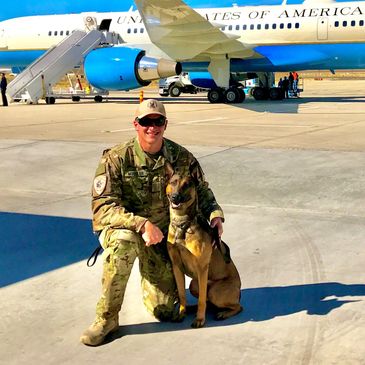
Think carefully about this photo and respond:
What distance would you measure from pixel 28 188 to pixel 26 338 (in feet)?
13.4

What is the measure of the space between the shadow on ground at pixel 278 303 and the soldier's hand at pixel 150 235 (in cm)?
60

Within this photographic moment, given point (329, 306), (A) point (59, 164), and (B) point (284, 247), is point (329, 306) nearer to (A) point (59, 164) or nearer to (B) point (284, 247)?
(B) point (284, 247)

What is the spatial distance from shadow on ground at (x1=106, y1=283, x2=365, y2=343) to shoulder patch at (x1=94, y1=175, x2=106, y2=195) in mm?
806

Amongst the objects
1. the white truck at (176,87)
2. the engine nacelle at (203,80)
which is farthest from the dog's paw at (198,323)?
the white truck at (176,87)

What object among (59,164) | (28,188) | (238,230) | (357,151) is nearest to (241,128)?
(357,151)

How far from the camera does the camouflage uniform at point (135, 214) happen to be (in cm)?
296

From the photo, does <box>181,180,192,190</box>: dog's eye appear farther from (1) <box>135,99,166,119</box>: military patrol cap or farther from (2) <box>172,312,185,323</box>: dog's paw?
(2) <box>172,312,185,323</box>: dog's paw

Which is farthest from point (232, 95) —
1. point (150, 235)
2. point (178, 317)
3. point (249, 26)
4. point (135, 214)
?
point (150, 235)

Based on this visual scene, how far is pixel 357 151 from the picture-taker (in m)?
8.97

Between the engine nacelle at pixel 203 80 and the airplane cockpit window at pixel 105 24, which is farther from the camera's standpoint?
the airplane cockpit window at pixel 105 24

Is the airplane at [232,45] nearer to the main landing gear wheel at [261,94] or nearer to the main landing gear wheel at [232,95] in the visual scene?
the main landing gear wheel at [232,95]

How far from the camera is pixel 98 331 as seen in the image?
116 inches

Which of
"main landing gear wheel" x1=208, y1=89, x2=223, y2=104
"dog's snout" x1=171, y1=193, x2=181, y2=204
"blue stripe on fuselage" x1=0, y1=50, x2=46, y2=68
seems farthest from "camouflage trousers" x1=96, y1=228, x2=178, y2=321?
"blue stripe on fuselage" x1=0, y1=50, x2=46, y2=68

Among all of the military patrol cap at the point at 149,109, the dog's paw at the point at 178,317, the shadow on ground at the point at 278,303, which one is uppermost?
the military patrol cap at the point at 149,109
